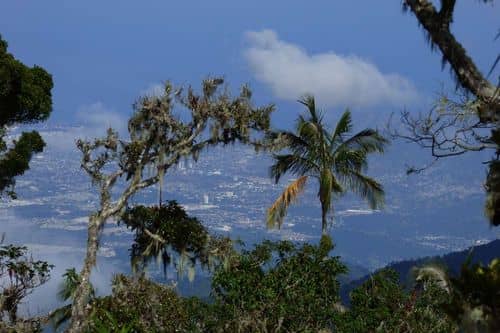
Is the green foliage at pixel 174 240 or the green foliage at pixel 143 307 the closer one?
the green foliage at pixel 143 307

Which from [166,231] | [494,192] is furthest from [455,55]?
[166,231]

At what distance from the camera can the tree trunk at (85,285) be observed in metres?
15.2

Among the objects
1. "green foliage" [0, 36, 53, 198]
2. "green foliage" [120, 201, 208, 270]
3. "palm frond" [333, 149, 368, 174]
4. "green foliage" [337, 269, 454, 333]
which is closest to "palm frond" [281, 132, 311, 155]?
"palm frond" [333, 149, 368, 174]

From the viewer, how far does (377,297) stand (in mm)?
19359

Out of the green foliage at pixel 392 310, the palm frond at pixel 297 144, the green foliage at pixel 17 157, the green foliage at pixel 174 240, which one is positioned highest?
the palm frond at pixel 297 144

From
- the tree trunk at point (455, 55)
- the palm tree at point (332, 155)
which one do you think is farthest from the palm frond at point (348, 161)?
the tree trunk at point (455, 55)

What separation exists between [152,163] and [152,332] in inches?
167

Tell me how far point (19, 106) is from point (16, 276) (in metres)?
4.56

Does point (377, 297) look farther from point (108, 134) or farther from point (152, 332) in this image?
point (108, 134)

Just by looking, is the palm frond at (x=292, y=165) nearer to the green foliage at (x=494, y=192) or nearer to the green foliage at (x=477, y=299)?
the green foliage at (x=494, y=192)

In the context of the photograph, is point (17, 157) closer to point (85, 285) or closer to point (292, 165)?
point (85, 285)

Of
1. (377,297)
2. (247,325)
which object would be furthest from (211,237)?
(377,297)

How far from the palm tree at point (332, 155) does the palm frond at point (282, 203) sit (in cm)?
15

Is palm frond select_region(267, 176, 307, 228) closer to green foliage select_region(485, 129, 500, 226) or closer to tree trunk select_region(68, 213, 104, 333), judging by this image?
tree trunk select_region(68, 213, 104, 333)
